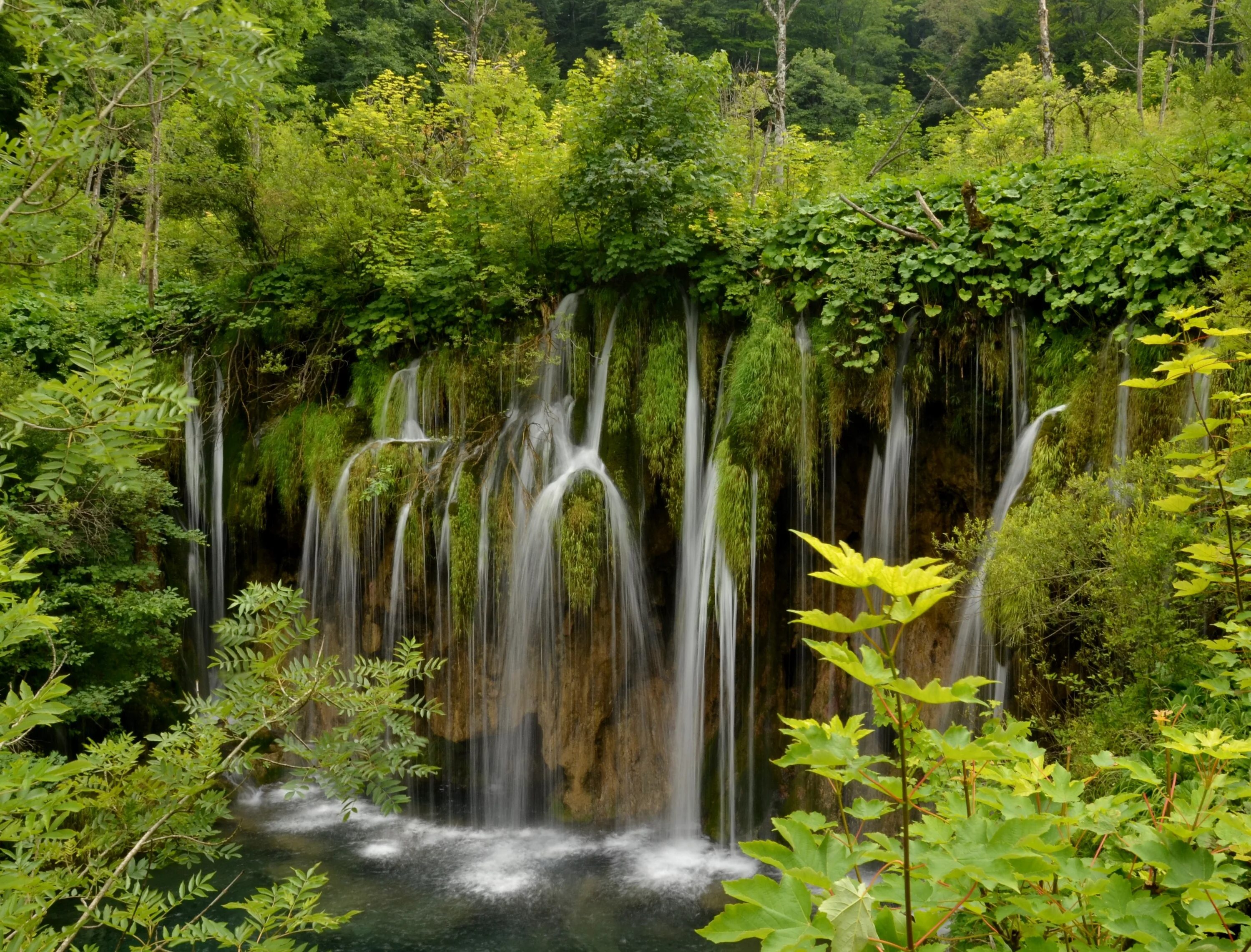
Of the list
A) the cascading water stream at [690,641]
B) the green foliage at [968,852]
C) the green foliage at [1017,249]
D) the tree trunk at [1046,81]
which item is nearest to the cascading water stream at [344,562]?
the cascading water stream at [690,641]

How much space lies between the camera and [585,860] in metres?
7.88

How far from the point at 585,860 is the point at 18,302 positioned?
11123 millimetres

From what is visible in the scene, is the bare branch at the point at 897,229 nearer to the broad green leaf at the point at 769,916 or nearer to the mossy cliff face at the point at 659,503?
the mossy cliff face at the point at 659,503

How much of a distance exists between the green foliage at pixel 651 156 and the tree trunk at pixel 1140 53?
242 inches

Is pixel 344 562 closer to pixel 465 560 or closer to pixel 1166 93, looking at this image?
pixel 465 560

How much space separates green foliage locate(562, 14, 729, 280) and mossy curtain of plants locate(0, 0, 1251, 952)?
0.19 ft

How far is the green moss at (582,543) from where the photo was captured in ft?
27.0

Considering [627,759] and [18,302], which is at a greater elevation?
[18,302]

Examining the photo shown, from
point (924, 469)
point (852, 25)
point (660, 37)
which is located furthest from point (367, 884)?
point (852, 25)

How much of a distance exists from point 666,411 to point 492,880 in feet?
15.8

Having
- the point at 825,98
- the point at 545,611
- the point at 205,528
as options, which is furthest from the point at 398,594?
the point at 825,98

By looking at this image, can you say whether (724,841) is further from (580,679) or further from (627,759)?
(580,679)

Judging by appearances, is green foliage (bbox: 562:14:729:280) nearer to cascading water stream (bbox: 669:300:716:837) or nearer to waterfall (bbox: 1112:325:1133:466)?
cascading water stream (bbox: 669:300:716:837)

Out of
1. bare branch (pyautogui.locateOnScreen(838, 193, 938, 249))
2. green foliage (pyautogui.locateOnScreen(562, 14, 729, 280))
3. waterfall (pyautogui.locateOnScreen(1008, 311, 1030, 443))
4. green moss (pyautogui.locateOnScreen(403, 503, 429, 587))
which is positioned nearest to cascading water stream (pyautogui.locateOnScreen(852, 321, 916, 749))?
bare branch (pyautogui.locateOnScreen(838, 193, 938, 249))
